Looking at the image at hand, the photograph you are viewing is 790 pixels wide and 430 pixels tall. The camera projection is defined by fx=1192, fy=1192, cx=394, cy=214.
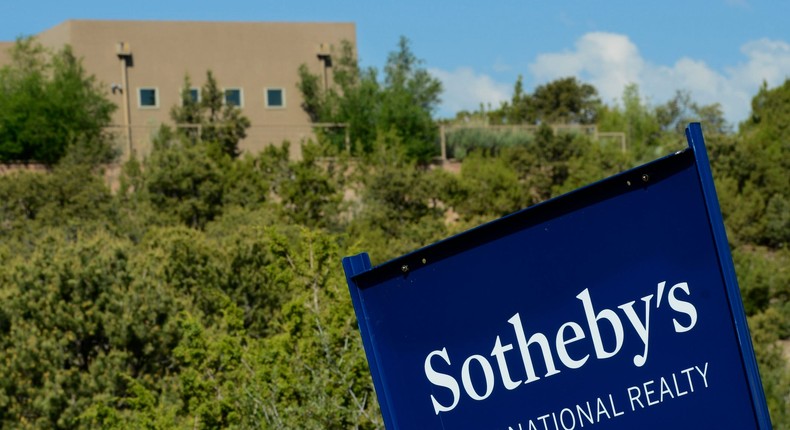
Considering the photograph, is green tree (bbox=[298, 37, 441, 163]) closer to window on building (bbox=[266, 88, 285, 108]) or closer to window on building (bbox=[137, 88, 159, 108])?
window on building (bbox=[266, 88, 285, 108])

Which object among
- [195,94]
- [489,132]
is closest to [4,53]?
[195,94]

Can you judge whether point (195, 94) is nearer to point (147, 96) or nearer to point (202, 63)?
point (202, 63)

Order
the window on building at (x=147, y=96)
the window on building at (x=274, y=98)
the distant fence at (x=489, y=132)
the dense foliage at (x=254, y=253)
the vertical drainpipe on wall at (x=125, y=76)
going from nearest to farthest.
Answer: the dense foliage at (x=254, y=253)
the vertical drainpipe on wall at (x=125, y=76)
the window on building at (x=147, y=96)
the distant fence at (x=489, y=132)
the window on building at (x=274, y=98)

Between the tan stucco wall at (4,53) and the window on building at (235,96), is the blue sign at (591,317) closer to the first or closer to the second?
the window on building at (235,96)

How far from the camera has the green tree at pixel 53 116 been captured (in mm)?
48750

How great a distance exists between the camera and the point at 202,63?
55031 mm

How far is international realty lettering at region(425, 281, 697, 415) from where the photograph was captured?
2029 mm

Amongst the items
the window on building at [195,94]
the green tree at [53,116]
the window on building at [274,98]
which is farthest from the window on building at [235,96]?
the green tree at [53,116]

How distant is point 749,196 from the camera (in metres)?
51.6

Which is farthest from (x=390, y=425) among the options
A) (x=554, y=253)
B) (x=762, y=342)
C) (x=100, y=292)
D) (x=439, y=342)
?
(x=762, y=342)

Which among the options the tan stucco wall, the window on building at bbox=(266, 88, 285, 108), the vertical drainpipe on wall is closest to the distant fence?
the window on building at bbox=(266, 88, 285, 108)

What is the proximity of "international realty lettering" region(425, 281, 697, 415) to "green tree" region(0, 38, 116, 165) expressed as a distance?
46.5 metres

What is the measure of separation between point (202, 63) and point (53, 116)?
8390mm

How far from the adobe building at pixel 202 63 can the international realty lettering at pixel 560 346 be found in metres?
49.5
